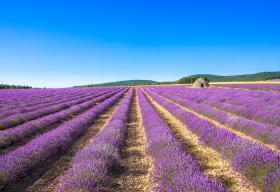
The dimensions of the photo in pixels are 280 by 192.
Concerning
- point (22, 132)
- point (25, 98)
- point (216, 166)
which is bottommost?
point (216, 166)

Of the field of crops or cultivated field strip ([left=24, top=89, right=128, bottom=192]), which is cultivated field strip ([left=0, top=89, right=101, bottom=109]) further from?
cultivated field strip ([left=24, top=89, right=128, bottom=192])

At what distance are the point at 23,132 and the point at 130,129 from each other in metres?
3.45

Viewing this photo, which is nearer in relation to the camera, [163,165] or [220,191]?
[220,191]

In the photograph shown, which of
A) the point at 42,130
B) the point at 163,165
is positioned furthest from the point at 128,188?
the point at 42,130

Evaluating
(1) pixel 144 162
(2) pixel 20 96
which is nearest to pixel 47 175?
(1) pixel 144 162

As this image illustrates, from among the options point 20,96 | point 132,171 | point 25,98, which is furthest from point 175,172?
point 20,96

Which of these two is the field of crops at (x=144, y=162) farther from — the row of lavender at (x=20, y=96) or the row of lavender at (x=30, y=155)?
the row of lavender at (x=20, y=96)

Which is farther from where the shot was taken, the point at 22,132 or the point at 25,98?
the point at 25,98

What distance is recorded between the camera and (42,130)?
8508mm

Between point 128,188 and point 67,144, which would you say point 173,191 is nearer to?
point 128,188

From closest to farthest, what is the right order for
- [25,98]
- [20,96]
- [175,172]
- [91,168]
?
[175,172] < [91,168] < [25,98] < [20,96]

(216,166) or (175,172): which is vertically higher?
(175,172)

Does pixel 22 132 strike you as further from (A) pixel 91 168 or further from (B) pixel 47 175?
(A) pixel 91 168

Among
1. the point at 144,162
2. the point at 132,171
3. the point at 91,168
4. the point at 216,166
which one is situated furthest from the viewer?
the point at 144,162
